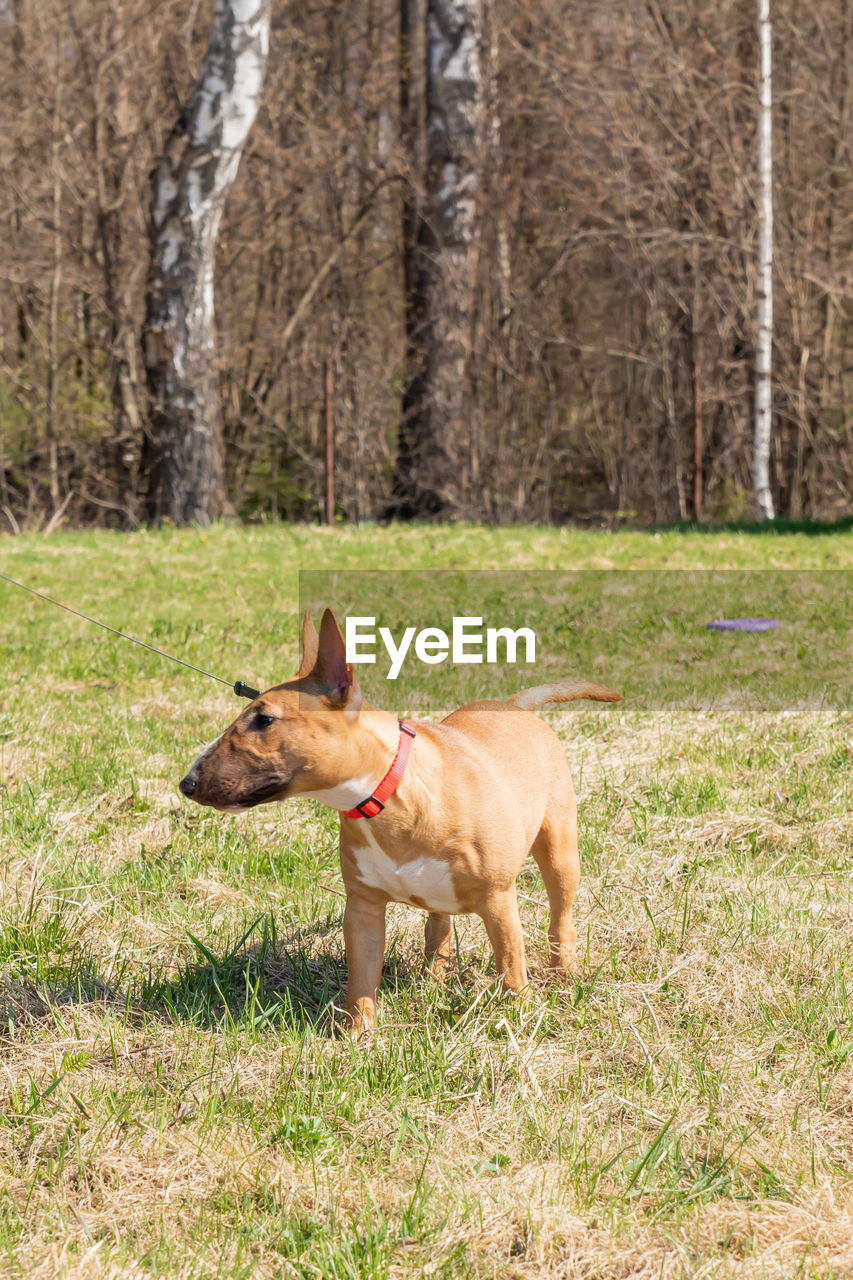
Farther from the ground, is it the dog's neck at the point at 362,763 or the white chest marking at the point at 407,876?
the dog's neck at the point at 362,763

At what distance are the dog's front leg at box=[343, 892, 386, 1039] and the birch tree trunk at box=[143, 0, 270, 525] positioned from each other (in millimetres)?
12775

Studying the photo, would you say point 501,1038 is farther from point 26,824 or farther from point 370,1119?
point 26,824

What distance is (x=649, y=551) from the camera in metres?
12.3

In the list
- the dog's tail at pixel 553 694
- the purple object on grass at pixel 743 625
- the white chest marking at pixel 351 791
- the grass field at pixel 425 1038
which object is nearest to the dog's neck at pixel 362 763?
the white chest marking at pixel 351 791

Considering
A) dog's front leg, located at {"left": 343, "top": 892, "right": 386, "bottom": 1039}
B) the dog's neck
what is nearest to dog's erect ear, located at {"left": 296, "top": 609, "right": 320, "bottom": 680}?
the dog's neck

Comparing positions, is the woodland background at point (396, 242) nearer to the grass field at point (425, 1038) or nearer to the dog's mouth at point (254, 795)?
the grass field at point (425, 1038)

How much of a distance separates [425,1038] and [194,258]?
529 inches

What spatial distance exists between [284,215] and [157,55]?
294 cm

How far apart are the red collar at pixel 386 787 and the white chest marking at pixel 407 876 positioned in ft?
0.19

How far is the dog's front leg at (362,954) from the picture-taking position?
291 cm

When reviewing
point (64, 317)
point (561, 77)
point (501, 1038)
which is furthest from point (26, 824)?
point (561, 77)

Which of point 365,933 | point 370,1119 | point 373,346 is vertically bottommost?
point 370,1119

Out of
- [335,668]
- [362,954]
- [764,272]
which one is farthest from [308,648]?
[764,272]

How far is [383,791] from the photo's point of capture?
2730 mm
